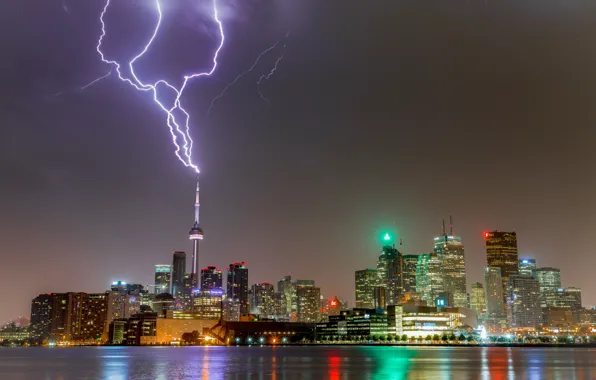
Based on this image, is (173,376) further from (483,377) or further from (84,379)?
(483,377)

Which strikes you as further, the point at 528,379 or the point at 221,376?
the point at 221,376

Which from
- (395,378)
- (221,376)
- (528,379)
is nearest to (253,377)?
(221,376)

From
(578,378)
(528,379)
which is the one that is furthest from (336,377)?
(578,378)

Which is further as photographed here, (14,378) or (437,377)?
(14,378)

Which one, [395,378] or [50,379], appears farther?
[50,379]

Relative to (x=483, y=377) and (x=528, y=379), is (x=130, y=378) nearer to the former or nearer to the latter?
(x=483, y=377)

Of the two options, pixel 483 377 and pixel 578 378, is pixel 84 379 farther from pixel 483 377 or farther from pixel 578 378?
pixel 578 378

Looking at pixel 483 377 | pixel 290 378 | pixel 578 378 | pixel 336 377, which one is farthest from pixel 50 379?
pixel 578 378
